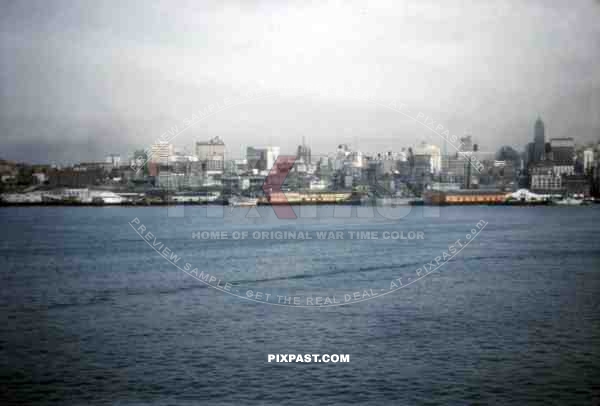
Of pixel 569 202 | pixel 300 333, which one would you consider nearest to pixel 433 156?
pixel 569 202

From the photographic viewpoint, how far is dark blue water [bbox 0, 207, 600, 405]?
3.03 m

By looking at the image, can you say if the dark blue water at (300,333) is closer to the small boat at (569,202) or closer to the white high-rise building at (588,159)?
the white high-rise building at (588,159)

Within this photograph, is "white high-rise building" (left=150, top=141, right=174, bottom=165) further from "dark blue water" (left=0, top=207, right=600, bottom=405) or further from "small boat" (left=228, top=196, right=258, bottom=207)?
"dark blue water" (left=0, top=207, right=600, bottom=405)

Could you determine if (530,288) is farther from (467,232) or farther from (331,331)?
(467,232)

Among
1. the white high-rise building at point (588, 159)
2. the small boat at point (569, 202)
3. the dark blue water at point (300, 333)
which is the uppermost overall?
the white high-rise building at point (588, 159)

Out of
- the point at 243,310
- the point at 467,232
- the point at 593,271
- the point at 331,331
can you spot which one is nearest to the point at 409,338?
the point at 331,331

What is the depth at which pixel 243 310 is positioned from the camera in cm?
446

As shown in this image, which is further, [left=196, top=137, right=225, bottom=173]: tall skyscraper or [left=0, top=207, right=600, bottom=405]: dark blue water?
[left=196, top=137, right=225, bottom=173]: tall skyscraper

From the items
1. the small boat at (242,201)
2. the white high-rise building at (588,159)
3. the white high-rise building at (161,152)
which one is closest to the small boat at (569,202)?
the white high-rise building at (588,159)

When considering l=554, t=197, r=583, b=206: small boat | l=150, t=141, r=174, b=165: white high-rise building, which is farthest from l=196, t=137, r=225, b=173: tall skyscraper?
l=554, t=197, r=583, b=206: small boat

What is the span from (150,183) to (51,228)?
36.4ft

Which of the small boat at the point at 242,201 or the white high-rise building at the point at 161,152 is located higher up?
the white high-rise building at the point at 161,152

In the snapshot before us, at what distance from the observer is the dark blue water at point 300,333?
3.03 m

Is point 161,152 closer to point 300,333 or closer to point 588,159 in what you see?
point 588,159
